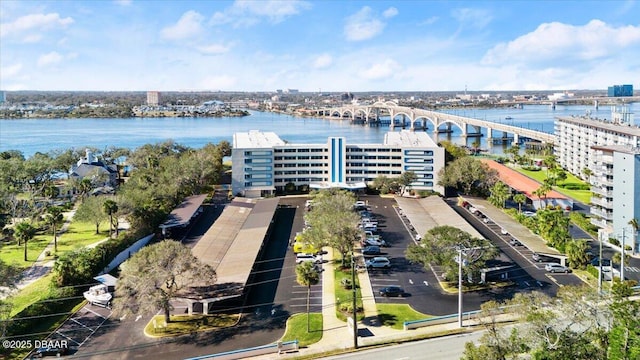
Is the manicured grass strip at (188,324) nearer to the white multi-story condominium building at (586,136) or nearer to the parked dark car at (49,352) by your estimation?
the parked dark car at (49,352)

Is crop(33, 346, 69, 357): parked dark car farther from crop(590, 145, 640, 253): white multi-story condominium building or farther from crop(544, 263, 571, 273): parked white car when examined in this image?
crop(590, 145, 640, 253): white multi-story condominium building

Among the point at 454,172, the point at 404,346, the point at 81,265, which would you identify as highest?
the point at 454,172

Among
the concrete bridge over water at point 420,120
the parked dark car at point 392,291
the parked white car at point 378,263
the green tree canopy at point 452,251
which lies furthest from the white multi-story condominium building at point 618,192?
the concrete bridge over water at point 420,120

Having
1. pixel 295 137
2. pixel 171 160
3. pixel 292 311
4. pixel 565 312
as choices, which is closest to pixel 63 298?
pixel 292 311

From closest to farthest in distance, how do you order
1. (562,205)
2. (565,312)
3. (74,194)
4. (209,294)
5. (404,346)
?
(565,312) < (404,346) < (209,294) < (562,205) < (74,194)

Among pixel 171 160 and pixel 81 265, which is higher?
pixel 171 160

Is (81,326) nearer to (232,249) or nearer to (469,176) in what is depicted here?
(232,249)

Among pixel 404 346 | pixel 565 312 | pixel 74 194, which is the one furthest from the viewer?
pixel 74 194

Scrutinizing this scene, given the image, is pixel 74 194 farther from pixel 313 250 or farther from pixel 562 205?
pixel 562 205

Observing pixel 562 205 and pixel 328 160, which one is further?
pixel 328 160

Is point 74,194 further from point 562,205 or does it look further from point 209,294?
point 562,205
